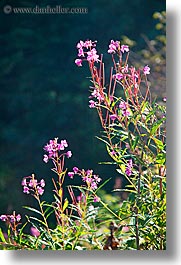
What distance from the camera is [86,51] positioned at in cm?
395

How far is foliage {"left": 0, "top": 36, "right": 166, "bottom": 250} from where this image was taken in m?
3.85

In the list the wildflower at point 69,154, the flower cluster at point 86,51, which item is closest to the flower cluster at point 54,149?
the wildflower at point 69,154

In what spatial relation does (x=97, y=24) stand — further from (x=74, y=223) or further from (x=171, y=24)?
(x=74, y=223)

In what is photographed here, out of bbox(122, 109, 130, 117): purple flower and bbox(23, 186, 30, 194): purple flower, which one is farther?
bbox(23, 186, 30, 194): purple flower

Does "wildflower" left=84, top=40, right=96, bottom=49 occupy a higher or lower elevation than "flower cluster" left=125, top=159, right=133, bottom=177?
higher

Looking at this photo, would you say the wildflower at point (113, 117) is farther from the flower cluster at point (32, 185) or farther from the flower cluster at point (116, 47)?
the flower cluster at point (32, 185)

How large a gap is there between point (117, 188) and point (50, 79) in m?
0.53

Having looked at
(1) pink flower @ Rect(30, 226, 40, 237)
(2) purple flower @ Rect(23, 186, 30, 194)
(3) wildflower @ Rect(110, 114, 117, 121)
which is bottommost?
(1) pink flower @ Rect(30, 226, 40, 237)

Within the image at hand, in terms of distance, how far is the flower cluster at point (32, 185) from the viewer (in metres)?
3.94

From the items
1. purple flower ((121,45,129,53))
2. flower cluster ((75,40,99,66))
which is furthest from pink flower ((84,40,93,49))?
purple flower ((121,45,129,53))

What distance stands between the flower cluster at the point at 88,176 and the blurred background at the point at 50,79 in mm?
22

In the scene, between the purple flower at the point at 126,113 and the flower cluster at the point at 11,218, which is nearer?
the purple flower at the point at 126,113

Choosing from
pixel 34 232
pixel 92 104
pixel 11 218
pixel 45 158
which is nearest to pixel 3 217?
pixel 11 218

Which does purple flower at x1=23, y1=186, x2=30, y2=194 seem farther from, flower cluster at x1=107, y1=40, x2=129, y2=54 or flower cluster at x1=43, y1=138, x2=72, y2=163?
flower cluster at x1=107, y1=40, x2=129, y2=54
